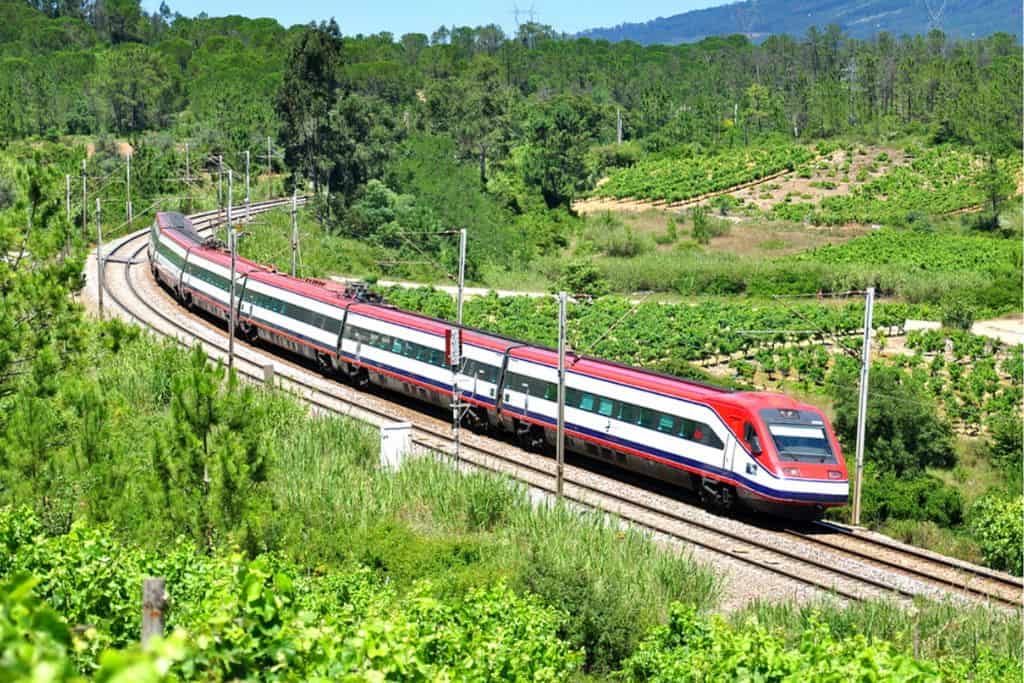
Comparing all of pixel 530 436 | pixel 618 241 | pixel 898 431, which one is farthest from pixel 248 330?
pixel 618 241

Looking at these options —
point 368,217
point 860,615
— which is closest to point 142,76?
point 368,217

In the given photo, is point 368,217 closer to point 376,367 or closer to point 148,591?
point 376,367

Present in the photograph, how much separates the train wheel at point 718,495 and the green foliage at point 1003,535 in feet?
19.1

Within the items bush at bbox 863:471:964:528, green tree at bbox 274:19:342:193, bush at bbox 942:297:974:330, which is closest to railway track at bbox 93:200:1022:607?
bush at bbox 863:471:964:528

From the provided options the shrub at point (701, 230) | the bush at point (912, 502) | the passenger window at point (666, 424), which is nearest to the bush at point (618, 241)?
the shrub at point (701, 230)

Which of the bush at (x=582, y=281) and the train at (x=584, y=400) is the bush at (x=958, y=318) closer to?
the bush at (x=582, y=281)

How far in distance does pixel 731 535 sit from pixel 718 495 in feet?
4.83

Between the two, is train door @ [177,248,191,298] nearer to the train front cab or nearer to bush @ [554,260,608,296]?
bush @ [554,260,608,296]

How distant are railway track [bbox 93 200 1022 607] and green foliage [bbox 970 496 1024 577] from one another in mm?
2409

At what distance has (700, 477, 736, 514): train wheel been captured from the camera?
87.0 ft

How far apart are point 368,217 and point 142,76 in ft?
220

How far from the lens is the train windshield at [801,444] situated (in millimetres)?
25375

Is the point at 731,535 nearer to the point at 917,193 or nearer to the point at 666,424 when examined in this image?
the point at 666,424

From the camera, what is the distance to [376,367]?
37.5 meters
